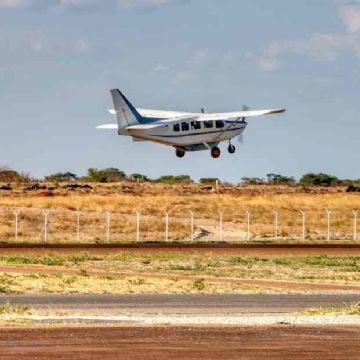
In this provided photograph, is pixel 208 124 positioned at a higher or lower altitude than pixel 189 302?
higher

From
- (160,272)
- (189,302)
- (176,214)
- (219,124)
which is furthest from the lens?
(176,214)

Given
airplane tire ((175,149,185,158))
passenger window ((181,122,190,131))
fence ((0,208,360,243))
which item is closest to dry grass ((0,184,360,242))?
fence ((0,208,360,243))

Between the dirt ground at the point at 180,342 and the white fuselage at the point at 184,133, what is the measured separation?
53428 millimetres

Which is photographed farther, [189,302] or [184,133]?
[184,133]

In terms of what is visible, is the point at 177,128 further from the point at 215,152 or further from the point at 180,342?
the point at 180,342

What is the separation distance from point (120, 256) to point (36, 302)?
2027 centimetres

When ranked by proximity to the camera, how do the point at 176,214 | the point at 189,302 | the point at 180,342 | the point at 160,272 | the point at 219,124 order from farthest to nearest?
1. the point at 176,214
2. the point at 219,124
3. the point at 160,272
4. the point at 189,302
5. the point at 180,342

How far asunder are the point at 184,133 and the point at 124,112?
12.0 feet

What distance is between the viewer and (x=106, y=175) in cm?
16338

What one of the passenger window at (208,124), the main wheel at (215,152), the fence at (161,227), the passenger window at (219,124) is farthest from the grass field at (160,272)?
the passenger window at (219,124)

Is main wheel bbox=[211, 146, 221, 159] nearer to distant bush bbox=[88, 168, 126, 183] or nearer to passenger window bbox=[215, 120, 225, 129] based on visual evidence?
passenger window bbox=[215, 120, 225, 129]

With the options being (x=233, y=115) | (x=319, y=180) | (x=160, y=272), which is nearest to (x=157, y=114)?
(x=233, y=115)

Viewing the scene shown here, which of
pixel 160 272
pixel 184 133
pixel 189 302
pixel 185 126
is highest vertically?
pixel 185 126

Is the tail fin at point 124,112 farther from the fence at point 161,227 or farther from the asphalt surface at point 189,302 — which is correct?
the asphalt surface at point 189,302
